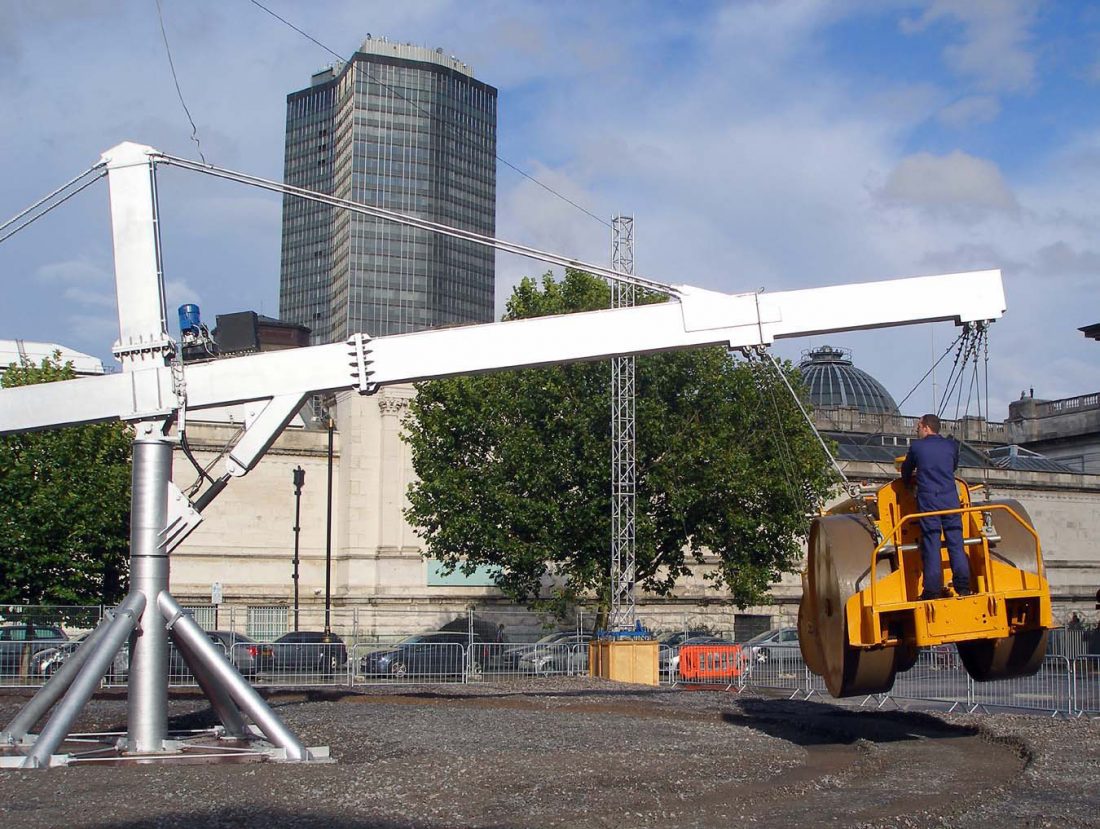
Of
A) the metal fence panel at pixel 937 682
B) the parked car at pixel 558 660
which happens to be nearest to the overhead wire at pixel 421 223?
the metal fence panel at pixel 937 682

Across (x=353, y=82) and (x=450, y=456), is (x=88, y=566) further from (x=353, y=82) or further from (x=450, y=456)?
(x=353, y=82)

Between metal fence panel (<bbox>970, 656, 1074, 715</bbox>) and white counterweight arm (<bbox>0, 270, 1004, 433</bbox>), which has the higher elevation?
white counterweight arm (<bbox>0, 270, 1004, 433</bbox>)

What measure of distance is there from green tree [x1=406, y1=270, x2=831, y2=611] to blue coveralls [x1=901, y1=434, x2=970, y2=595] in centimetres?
2568

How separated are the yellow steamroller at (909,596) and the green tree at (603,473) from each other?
25.2 metres

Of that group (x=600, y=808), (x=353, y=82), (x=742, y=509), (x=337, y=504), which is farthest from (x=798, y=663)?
(x=353, y=82)

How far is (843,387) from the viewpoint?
87.2 metres

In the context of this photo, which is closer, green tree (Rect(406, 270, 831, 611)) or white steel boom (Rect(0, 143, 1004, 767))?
white steel boom (Rect(0, 143, 1004, 767))

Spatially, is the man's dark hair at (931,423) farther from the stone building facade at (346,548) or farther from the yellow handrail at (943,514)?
the stone building facade at (346,548)

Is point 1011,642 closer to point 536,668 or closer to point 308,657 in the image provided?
point 308,657

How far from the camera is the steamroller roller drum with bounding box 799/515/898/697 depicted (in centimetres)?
1221

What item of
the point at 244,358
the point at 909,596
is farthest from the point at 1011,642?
the point at 244,358

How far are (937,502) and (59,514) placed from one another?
3188cm

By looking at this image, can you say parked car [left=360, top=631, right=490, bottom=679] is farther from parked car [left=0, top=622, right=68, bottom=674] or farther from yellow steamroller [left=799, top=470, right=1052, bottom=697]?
yellow steamroller [left=799, top=470, right=1052, bottom=697]

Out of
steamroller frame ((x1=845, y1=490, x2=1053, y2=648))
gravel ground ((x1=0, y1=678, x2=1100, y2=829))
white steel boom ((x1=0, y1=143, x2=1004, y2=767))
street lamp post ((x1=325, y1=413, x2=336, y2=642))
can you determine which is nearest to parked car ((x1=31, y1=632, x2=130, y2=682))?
gravel ground ((x1=0, y1=678, x2=1100, y2=829))
